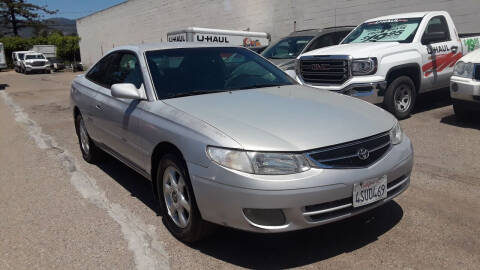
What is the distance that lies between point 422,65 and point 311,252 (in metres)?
5.68

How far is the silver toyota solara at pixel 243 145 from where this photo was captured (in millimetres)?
2854

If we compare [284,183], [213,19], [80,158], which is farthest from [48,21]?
[284,183]

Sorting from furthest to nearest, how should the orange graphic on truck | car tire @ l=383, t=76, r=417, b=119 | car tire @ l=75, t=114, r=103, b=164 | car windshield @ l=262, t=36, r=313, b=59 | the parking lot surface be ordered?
car windshield @ l=262, t=36, r=313, b=59
the orange graphic on truck
car tire @ l=383, t=76, r=417, b=119
car tire @ l=75, t=114, r=103, b=164
the parking lot surface

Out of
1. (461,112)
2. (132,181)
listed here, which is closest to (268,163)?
(132,181)

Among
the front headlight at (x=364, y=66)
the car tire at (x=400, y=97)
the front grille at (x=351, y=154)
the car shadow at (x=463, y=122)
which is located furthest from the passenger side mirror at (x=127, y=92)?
the car shadow at (x=463, y=122)

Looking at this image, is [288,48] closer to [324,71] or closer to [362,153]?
[324,71]

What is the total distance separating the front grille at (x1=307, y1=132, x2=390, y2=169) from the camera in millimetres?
2902

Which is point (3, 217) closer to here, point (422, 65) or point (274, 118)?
point (274, 118)

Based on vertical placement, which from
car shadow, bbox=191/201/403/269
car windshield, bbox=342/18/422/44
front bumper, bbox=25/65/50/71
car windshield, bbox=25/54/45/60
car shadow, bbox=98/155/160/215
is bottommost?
car shadow, bbox=191/201/403/269

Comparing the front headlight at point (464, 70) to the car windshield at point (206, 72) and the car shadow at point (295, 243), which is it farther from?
the car shadow at point (295, 243)

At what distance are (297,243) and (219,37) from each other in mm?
13298

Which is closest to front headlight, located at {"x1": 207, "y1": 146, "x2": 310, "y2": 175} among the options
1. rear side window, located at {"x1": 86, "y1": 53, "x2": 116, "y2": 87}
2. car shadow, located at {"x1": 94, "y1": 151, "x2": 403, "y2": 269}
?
car shadow, located at {"x1": 94, "y1": 151, "x2": 403, "y2": 269}

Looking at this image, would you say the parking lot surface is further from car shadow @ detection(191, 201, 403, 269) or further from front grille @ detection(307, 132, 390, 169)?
front grille @ detection(307, 132, 390, 169)

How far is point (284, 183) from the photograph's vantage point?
9.16ft
